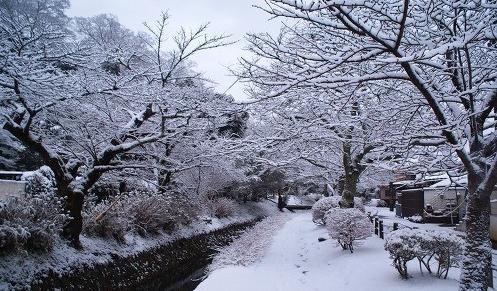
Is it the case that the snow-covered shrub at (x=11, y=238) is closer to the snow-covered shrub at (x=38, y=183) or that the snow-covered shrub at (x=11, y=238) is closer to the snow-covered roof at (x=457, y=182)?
the snow-covered shrub at (x=38, y=183)

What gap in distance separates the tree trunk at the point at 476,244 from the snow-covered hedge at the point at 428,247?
1907 millimetres

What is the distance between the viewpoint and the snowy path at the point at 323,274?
27.0 feet

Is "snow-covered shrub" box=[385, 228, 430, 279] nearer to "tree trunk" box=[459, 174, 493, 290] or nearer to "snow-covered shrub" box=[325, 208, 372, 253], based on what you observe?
"tree trunk" box=[459, 174, 493, 290]

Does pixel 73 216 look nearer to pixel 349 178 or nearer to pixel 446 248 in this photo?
pixel 446 248

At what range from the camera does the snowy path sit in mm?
8234

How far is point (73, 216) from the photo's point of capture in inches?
363

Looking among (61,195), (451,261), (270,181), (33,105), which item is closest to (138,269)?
(61,195)

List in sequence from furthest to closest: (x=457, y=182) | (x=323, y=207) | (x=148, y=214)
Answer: (x=323, y=207)
(x=148, y=214)
(x=457, y=182)

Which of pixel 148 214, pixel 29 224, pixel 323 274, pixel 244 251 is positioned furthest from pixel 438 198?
pixel 29 224

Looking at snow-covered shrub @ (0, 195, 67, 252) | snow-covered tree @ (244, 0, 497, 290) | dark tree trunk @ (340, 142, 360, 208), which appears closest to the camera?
snow-covered tree @ (244, 0, 497, 290)

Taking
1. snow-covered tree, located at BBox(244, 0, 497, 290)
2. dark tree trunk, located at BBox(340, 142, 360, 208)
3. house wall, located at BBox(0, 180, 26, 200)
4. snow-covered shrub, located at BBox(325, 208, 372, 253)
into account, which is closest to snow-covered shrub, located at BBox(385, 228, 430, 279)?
snow-covered tree, located at BBox(244, 0, 497, 290)

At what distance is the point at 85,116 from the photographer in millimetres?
10523

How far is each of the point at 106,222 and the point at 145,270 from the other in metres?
1.96

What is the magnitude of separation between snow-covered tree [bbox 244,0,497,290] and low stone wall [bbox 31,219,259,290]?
20.4 feet
